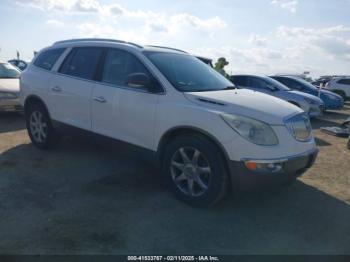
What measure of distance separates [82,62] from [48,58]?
1013 millimetres

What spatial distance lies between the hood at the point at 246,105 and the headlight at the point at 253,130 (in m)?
0.06

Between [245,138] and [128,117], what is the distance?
1632 mm

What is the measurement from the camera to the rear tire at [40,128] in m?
5.79

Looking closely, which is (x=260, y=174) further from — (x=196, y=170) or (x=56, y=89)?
(x=56, y=89)

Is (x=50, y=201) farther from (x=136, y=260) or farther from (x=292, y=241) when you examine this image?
(x=292, y=241)

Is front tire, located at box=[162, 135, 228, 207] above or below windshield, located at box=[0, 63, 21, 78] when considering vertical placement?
below

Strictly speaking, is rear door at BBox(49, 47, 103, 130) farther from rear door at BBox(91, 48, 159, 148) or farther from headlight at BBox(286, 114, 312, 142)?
headlight at BBox(286, 114, 312, 142)

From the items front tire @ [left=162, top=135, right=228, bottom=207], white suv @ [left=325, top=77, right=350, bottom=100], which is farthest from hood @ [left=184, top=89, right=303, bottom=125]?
white suv @ [left=325, top=77, right=350, bottom=100]

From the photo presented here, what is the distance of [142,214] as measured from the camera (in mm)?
3768

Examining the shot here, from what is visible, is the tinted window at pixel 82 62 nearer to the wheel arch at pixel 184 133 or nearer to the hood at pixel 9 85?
the wheel arch at pixel 184 133

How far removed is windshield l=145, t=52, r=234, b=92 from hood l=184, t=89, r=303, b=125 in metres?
0.27

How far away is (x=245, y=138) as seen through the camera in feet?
11.5

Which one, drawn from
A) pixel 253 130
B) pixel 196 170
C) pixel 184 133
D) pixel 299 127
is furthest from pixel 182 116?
pixel 299 127

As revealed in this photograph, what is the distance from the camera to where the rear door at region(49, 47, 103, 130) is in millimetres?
4973
